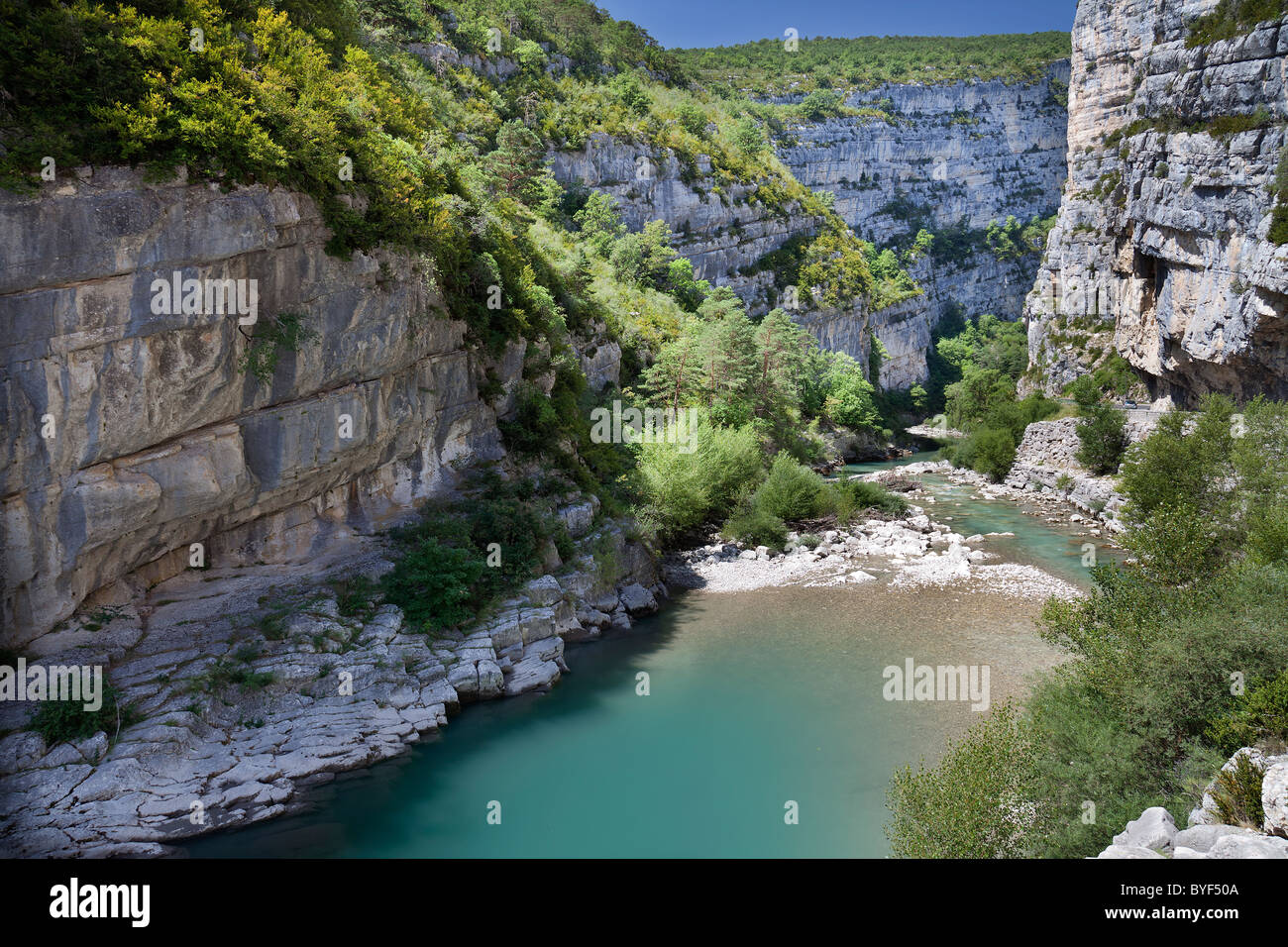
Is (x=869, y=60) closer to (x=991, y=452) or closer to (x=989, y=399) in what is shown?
(x=989, y=399)

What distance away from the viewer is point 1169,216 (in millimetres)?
36562

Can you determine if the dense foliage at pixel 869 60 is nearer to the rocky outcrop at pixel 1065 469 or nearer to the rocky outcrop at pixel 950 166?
the rocky outcrop at pixel 950 166

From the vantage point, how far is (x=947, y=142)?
96688mm

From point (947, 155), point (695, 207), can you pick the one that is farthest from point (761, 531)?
point (947, 155)

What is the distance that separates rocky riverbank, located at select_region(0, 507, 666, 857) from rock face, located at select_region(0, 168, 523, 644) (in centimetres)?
93

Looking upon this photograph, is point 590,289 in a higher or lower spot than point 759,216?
lower

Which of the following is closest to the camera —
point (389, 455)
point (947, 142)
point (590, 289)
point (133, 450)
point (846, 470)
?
point (133, 450)

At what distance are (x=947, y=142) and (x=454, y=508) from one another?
9720 centimetres

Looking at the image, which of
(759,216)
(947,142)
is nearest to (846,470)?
(759,216)

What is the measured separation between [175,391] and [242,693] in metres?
5.38

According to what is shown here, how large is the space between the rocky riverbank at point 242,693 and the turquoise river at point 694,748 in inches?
20.9

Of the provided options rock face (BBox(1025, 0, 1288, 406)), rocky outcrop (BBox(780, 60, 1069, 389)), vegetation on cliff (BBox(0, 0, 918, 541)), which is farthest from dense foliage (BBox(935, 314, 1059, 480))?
vegetation on cliff (BBox(0, 0, 918, 541))

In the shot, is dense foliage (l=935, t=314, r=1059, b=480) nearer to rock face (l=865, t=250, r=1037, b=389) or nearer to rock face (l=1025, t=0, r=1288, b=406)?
rock face (l=865, t=250, r=1037, b=389)
